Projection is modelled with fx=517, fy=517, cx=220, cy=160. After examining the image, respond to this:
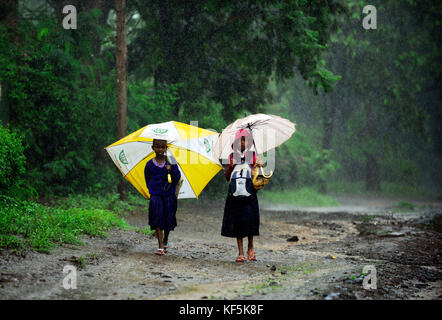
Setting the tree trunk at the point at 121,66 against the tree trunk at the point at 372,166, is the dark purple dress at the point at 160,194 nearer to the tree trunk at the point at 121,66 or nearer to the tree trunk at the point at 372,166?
the tree trunk at the point at 121,66

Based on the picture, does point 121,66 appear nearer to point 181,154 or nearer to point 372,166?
point 181,154

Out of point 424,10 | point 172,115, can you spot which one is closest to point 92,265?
point 172,115

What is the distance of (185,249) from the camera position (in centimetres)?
1031

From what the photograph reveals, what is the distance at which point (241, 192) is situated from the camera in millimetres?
8445

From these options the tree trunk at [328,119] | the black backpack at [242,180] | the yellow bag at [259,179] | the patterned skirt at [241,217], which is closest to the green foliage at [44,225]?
the patterned skirt at [241,217]

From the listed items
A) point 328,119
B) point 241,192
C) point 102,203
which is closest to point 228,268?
point 241,192

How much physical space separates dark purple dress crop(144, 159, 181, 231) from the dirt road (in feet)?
A: 2.08

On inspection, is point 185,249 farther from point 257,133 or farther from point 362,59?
point 362,59

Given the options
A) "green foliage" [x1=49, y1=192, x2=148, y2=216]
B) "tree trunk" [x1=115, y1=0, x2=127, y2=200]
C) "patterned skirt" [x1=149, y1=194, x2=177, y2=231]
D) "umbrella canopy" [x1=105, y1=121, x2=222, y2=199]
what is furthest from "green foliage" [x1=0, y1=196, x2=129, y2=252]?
"tree trunk" [x1=115, y1=0, x2=127, y2=200]

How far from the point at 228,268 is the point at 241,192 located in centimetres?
123

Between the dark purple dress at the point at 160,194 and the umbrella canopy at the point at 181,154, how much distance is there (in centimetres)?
25

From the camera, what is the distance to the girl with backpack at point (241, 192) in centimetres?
843

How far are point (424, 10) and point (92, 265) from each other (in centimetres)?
3381

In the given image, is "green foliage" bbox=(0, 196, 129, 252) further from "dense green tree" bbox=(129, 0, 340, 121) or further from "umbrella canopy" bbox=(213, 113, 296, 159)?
Result: "dense green tree" bbox=(129, 0, 340, 121)
